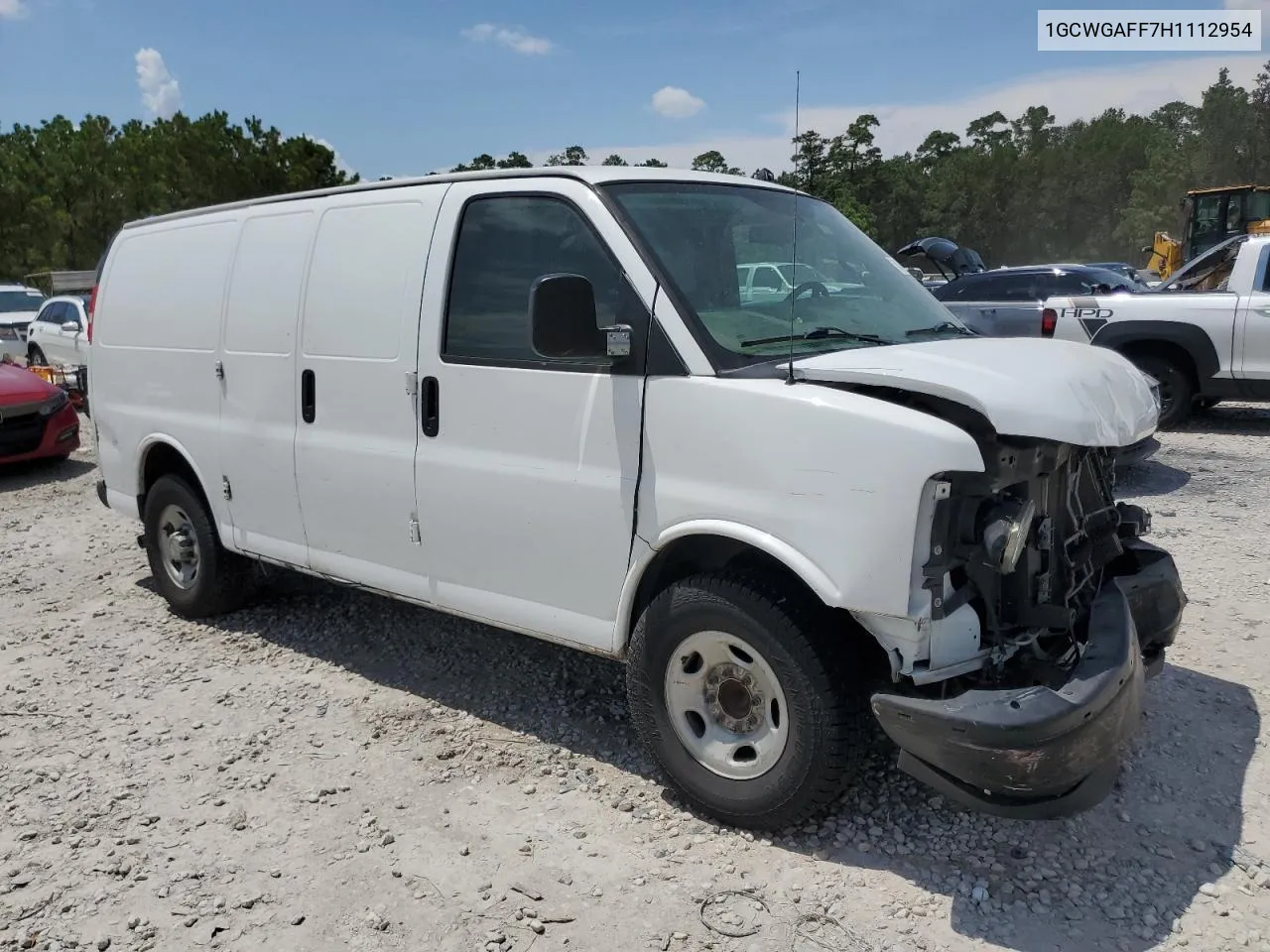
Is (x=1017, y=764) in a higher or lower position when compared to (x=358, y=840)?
higher

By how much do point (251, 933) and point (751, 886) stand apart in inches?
59.6

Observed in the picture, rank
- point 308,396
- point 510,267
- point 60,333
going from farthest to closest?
point 60,333 → point 308,396 → point 510,267

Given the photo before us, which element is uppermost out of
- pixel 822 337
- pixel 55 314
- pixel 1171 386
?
pixel 55 314

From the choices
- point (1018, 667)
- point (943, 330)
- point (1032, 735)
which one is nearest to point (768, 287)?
point (943, 330)

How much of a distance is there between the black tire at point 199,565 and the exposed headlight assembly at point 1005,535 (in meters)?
4.14

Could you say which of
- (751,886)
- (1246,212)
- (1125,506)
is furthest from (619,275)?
(1246,212)

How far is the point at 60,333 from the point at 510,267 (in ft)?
52.4

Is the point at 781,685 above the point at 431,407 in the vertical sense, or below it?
below

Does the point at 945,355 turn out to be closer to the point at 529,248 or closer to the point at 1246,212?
the point at 529,248

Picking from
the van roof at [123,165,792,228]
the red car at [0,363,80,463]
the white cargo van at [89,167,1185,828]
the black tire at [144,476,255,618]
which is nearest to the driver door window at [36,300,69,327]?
the red car at [0,363,80,463]

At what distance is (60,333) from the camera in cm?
1680

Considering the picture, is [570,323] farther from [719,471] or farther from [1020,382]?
[1020,382]

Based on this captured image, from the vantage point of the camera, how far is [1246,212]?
24.1 m

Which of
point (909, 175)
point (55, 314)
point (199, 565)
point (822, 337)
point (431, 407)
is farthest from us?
point (909, 175)
